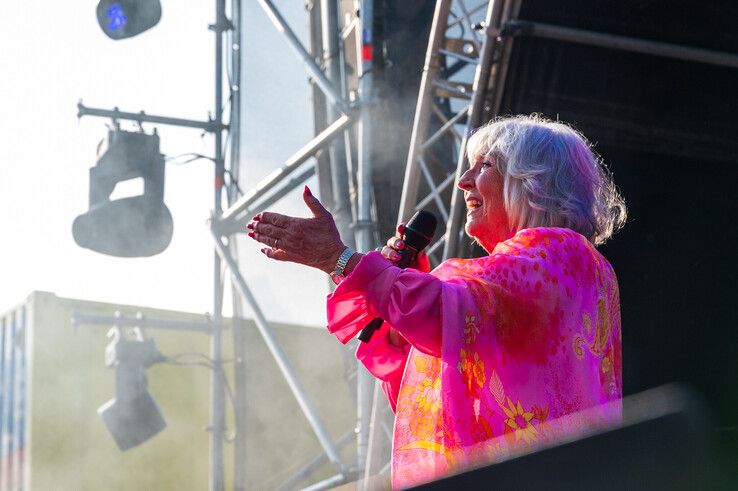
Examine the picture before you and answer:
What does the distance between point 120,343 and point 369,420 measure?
232cm

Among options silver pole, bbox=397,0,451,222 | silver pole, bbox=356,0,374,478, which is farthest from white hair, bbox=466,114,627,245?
silver pole, bbox=356,0,374,478

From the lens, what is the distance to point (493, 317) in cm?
144

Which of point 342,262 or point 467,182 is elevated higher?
point 467,182

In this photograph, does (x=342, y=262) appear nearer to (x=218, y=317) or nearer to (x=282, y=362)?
(x=282, y=362)

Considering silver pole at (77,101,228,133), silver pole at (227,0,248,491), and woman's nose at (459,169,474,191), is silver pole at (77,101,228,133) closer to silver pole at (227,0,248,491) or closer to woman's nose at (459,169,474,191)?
silver pole at (227,0,248,491)

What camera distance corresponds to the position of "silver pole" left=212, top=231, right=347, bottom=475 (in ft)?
13.8

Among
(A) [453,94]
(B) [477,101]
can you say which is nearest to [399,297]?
A: (B) [477,101]

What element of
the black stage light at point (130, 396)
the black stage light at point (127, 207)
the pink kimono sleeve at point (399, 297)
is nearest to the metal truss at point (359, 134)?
the black stage light at point (127, 207)

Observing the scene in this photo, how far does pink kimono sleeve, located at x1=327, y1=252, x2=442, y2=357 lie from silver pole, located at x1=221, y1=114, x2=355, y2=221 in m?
2.61

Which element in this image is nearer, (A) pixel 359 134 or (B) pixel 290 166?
Result: (A) pixel 359 134

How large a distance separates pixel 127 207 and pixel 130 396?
1260 mm

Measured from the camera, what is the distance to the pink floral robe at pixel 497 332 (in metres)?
1.41

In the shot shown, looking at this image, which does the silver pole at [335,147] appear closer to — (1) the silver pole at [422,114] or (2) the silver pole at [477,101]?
(1) the silver pole at [422,114]

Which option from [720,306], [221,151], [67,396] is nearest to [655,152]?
[720,306]
